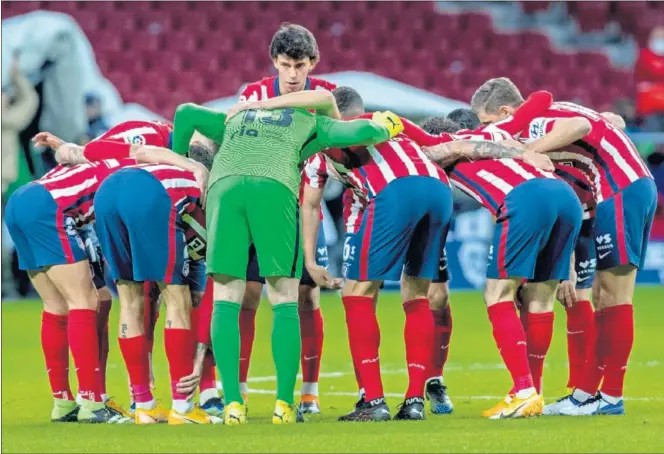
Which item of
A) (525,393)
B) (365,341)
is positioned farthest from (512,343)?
(365,341)

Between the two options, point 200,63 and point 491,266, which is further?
point 200,63

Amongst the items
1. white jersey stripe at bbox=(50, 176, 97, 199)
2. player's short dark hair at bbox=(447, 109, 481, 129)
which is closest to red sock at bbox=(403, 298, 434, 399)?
player's short dark hair at bbox=(447, 109, 481, 129)

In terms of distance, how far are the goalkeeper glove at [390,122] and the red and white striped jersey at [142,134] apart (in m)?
1.30

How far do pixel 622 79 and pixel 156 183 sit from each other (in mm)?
14093

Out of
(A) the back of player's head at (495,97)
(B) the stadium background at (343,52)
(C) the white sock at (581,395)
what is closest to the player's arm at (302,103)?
(A) the back of player's head at (495,97)

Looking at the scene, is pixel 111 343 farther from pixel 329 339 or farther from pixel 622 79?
pixel 622 79

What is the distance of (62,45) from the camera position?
Answer: 691 inches

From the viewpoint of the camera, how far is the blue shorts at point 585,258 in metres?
7.56

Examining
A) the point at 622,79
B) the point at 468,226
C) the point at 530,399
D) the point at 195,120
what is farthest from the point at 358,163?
the point at 622,79

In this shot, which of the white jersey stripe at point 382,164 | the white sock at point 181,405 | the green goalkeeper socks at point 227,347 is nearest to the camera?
the green goalkeeper socks at point 227,347

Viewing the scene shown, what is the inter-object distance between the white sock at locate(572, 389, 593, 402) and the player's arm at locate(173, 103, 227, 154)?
2.35 metres

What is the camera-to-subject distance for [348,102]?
7.14 m

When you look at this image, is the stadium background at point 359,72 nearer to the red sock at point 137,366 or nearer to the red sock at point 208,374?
the red sock at point 208,374

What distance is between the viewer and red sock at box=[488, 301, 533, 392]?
6.61 m
